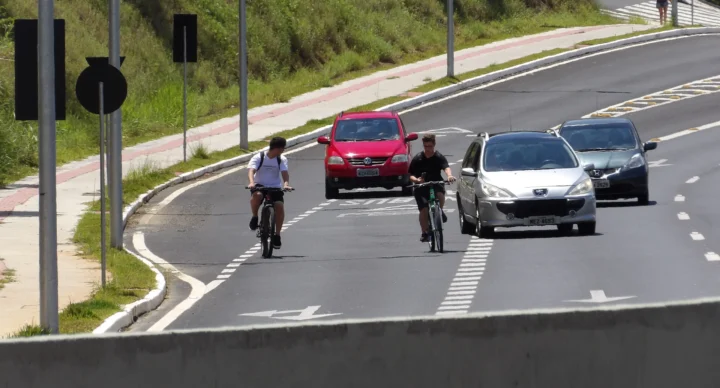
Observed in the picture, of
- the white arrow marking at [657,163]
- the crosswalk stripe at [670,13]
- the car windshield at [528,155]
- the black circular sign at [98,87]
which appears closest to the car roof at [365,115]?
the white arrow marking at [657,163]

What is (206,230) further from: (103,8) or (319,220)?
(103,8)

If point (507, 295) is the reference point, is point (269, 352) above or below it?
above

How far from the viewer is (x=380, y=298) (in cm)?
1653

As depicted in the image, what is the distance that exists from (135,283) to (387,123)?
44.7ft

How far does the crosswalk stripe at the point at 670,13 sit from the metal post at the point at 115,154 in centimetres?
4635

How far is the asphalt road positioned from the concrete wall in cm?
636

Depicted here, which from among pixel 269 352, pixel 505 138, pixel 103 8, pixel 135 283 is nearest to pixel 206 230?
pixel 505 138

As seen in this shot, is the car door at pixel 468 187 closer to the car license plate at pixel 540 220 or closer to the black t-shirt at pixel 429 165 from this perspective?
the car license plate at pixel 540 220

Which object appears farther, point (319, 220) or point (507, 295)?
point (319, 220)

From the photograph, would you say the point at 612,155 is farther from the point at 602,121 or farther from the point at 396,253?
the point at 396,253

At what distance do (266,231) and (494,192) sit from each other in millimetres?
3347

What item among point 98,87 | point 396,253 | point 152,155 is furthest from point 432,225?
point 152,155

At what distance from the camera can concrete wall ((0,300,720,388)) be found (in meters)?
8.38

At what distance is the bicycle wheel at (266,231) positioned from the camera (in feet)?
69.2
